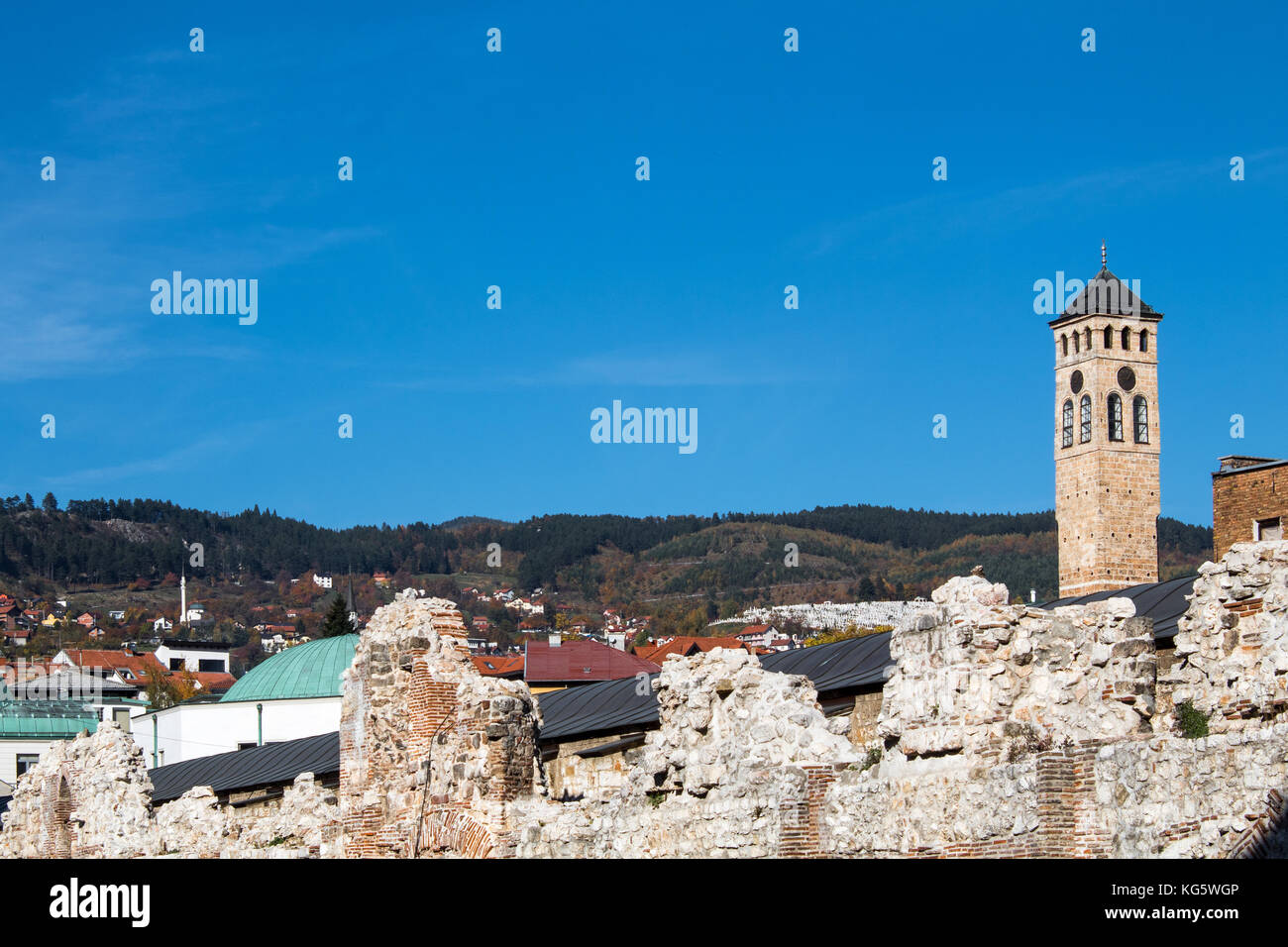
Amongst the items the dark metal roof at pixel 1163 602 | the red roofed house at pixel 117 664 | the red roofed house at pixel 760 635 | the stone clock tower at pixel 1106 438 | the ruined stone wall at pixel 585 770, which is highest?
the stone clock tower at pixel 1106 438

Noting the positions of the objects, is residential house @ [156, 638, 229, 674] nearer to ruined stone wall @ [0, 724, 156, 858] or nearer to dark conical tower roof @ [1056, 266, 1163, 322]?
dark conical tower roof @ [1056, 266, 1163, 322]

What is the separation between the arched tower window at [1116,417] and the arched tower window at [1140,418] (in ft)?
2.84

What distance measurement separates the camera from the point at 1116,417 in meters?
117

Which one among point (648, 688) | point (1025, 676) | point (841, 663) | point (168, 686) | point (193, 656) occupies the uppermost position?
point (193, 656)

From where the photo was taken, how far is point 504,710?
21938mm

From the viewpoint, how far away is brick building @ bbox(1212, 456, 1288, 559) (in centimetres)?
5197

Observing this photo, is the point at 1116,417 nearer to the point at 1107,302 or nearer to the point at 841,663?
the point at 1107,302

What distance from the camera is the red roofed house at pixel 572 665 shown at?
2633 inches

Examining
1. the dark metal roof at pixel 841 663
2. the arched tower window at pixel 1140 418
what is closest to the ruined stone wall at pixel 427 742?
the dark metal roof at pixel 841 663

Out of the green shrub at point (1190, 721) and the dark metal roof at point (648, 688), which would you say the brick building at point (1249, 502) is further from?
the green shrub at point (1190, 721)

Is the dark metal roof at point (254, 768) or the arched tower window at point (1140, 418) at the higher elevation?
the arched tower window at point (1140, 418)

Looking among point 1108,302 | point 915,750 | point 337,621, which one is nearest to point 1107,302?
point 1108,302

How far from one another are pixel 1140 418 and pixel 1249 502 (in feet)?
217
